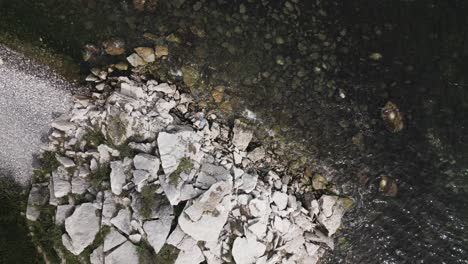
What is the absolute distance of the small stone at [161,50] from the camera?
27.3 feet

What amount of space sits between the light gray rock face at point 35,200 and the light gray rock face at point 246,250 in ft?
11.6

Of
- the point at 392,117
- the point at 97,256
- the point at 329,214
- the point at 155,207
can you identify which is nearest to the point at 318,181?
the point at 329,214

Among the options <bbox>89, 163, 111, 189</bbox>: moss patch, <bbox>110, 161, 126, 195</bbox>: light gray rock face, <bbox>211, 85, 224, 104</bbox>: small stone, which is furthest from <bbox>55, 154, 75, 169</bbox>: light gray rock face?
<bbox>211, 85, 224, 104</bbox>: small stone

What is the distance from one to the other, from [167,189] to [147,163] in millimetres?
537

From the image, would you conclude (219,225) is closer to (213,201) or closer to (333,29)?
(213,201)

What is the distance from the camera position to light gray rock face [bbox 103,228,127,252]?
25.3 feet

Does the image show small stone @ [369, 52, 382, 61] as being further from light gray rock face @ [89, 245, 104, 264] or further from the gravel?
light gray rock face @ [89, 245, 104, 264]

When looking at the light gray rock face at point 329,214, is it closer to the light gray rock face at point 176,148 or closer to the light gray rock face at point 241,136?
the light gray rock face at point 241,136

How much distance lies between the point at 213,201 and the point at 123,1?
396 centimetres

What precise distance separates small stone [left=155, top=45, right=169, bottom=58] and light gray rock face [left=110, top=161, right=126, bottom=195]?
2.07 meters

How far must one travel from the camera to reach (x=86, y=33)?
8328 mm

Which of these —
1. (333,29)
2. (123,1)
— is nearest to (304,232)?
(333,29)

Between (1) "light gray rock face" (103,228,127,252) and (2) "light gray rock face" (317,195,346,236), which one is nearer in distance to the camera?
(1) "light gray rock face" (103,228,127,252)

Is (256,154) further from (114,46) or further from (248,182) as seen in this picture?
(114,46)
